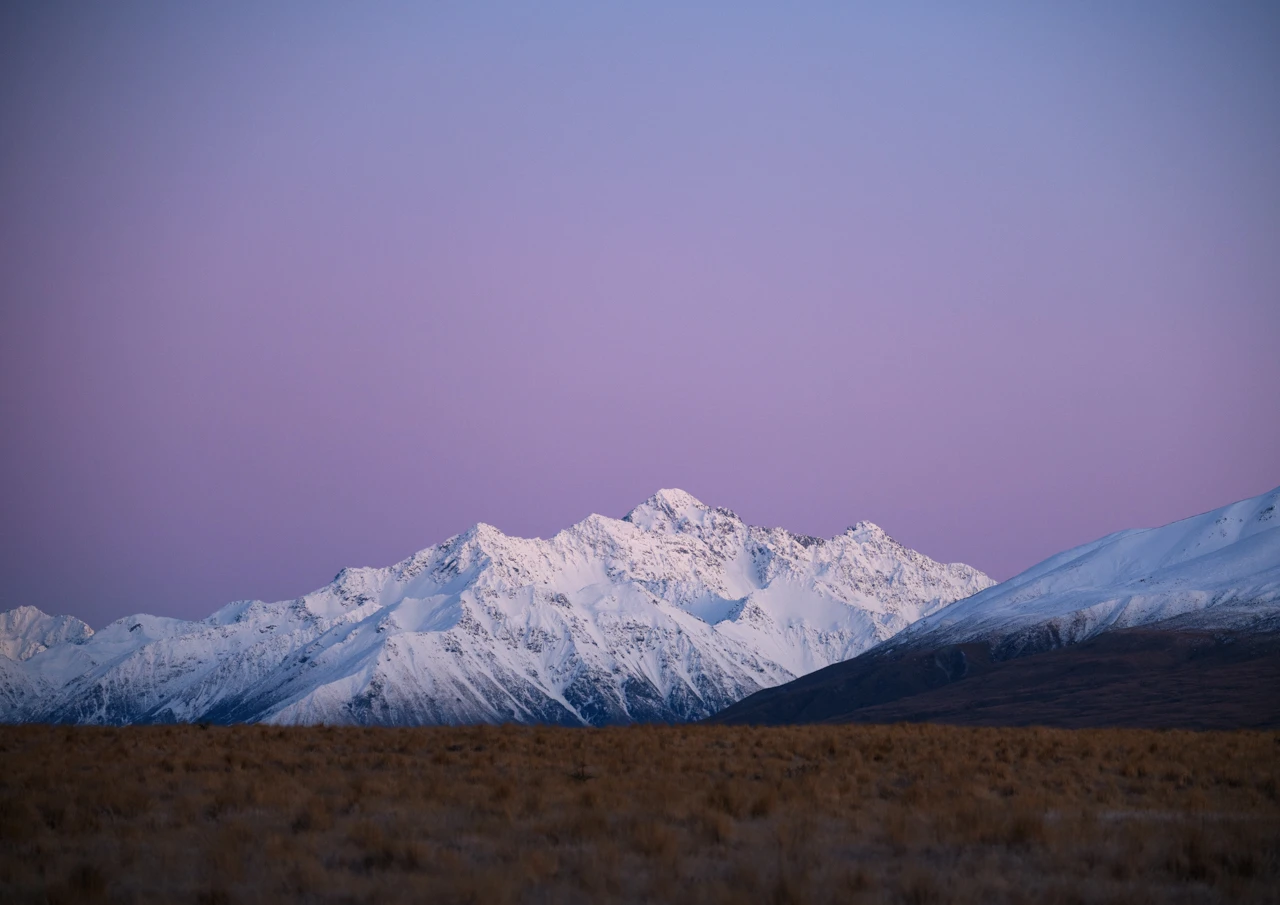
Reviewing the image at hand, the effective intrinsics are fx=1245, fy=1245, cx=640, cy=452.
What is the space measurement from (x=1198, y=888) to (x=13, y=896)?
14882 mm

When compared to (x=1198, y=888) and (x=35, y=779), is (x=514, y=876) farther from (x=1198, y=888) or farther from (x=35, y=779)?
(x=35, y=779)

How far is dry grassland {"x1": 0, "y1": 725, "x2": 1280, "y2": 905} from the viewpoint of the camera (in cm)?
1572

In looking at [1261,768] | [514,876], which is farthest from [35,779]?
[1261,768]

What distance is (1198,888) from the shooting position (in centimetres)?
1606

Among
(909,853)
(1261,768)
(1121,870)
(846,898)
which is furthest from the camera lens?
(1261,768)

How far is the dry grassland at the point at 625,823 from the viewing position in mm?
15719

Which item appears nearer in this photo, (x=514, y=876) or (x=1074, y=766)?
(x=514, y=876)

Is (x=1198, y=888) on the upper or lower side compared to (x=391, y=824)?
lower

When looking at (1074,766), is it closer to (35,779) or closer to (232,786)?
(232,786)

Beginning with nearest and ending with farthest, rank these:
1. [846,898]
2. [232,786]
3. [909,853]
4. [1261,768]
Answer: [846,898] → [909,853] → [232,786] → [1261,768]

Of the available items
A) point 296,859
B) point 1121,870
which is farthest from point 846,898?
point 296,859

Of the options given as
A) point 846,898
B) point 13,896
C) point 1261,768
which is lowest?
point 1261,768

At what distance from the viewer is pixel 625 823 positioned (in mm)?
19578

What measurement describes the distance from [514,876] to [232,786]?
979 centimetres
